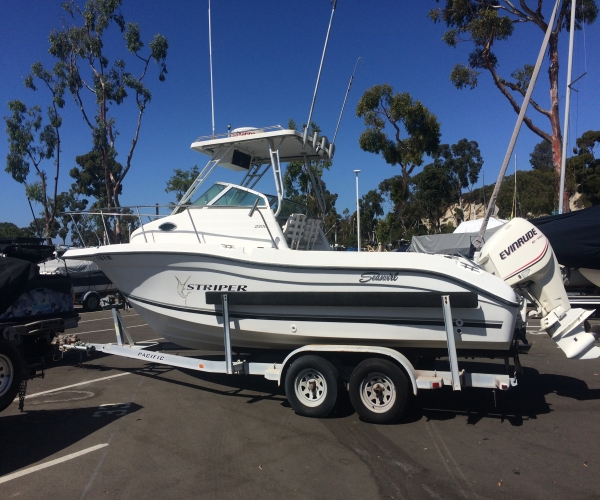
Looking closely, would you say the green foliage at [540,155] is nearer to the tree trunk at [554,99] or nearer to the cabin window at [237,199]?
the tree trunk at [554,99]

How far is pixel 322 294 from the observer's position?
528 centimetres

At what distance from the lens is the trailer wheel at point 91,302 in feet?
57.1

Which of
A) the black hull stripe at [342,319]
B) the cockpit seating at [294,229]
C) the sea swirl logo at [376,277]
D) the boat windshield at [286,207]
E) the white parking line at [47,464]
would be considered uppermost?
the boat windshield at [286,207]

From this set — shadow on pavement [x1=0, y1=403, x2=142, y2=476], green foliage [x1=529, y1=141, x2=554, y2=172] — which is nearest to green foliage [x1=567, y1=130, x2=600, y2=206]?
green foliage [x1=529, y1=141, x2=554, y2=172]

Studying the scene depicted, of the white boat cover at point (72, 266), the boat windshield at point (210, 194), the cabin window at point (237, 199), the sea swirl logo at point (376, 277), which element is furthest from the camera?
the white boat cover at point (72, 266)

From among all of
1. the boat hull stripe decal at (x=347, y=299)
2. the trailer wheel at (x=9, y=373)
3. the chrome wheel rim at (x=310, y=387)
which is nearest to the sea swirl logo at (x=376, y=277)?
the boat hull stripe decal at (x=347, y=299)

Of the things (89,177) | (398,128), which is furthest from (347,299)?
(89,177)

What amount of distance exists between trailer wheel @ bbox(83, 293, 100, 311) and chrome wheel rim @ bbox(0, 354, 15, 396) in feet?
43.5

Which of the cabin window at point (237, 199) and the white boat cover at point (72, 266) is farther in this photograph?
the white boat cover at point (72, 266)

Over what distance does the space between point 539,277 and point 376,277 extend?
193 centimetres

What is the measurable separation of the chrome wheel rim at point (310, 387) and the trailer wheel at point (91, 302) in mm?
14404

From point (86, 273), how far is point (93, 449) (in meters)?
14.9

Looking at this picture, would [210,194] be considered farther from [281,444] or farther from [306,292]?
[281,444]

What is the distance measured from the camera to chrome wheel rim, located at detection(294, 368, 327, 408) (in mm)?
5355
